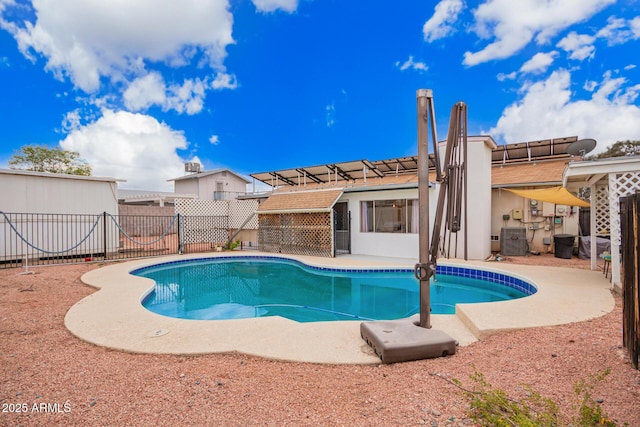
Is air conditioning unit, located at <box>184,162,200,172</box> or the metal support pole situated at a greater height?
air conditioning unit, located at <box>184,162,200,172</box>

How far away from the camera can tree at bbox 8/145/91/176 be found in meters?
24.4

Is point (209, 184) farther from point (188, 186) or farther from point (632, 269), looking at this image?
point (632, 269)

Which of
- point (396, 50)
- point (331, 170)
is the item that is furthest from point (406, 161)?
point (396, 50)

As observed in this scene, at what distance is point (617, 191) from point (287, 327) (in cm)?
704

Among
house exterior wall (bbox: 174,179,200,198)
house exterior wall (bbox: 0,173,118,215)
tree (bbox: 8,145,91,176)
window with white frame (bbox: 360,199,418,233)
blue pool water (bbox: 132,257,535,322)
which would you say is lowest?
blue pool water (bbox: 132,257,535,322)

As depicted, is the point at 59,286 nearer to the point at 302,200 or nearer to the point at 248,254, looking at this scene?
the point at 248,254

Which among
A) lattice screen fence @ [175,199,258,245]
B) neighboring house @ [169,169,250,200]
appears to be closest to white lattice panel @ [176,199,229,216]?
lattice screen fence @ [175,199,258,245]

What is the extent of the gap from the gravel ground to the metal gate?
10.0 m

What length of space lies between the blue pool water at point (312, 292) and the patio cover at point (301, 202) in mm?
2800

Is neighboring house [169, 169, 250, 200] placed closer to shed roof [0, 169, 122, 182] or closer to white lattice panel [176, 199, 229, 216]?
white lattice panel [176, 199, 229, 216]

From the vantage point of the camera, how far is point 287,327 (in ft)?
14.7

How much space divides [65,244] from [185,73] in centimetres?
1014

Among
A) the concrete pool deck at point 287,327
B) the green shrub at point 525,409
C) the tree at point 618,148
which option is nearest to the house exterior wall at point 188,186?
the concrete pool deck at point 287,327

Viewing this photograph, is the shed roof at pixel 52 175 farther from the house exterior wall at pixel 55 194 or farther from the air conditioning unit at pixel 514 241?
the air conditioning unit at pixel 514 241
